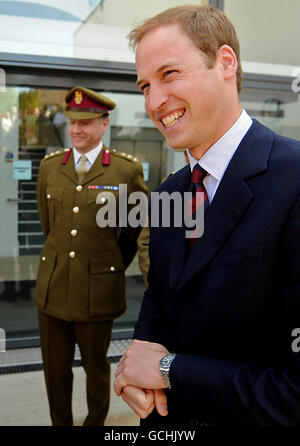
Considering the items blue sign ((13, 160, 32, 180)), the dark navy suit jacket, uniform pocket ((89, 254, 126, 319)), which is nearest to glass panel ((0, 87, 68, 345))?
blue sign ((13, 160, 32, 180))

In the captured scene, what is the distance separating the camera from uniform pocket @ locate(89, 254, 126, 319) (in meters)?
2.43

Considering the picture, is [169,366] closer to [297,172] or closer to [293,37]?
[297,172]

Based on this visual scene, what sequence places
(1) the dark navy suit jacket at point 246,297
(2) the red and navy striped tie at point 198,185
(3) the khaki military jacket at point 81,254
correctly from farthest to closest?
(3) the khaki military jacket at point 81,254 < (2) the red and navy striped tie at point 198,185 < (1) the dark navy suit jacket at point 246,297

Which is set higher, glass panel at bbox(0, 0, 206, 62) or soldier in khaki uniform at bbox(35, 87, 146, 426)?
glass panel at bbox(0, 0, 206, 62)

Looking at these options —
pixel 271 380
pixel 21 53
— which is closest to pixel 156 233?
pixel 271 380

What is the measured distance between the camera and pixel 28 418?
8.58ft

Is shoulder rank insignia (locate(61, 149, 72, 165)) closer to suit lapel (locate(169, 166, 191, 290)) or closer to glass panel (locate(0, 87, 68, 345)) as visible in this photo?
glass panel (locate(0, 87, 68, 345))

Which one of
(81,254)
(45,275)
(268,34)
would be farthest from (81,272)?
(268,34)

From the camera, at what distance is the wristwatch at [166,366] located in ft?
3.18

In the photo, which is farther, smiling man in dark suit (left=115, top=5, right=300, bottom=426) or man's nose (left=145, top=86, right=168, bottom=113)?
man's nose (left=145, top=86, right=168, bottom=113)

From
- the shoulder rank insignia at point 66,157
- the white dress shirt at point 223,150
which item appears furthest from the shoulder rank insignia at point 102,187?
the white dress shirt at point 223,150

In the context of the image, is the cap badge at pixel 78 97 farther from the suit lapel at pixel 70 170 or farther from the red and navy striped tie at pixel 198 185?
the red and navy striped tie at pixel 198 185

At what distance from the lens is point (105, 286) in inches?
97.4

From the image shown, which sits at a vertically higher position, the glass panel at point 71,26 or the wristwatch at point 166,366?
the glass panel at point 71,26
